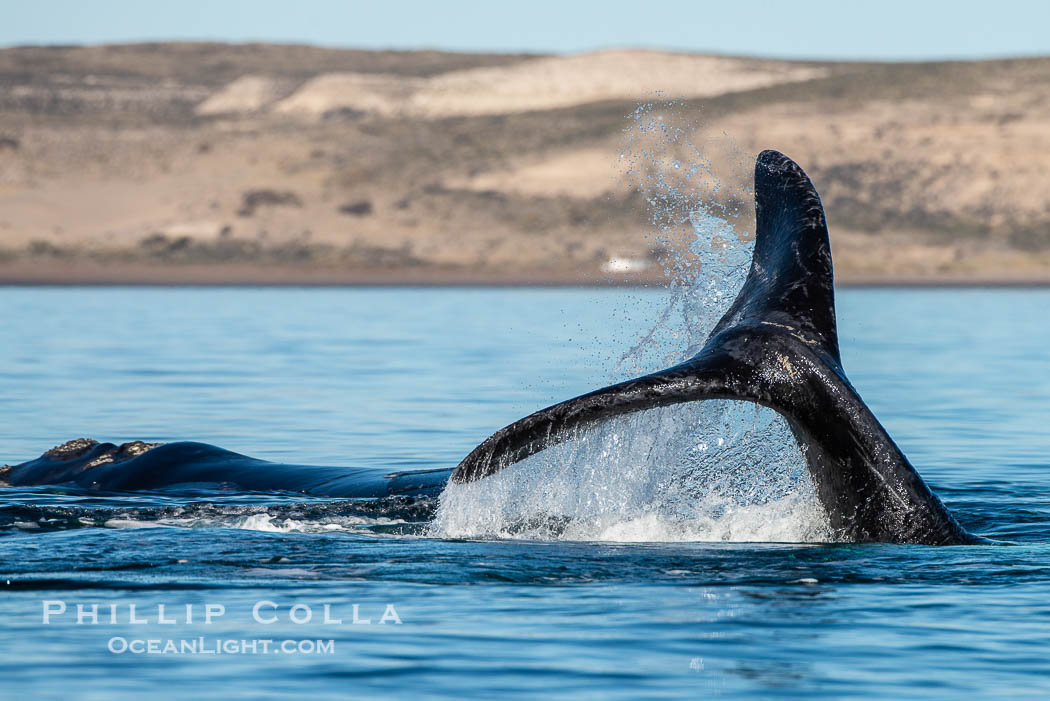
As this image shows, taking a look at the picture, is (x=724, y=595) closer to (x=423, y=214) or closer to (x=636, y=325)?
(x=636, y=325)

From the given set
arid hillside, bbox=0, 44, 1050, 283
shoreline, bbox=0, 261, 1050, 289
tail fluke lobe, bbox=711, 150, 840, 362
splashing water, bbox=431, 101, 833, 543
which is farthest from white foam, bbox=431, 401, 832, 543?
shoreline, bbox=0, 261, 1050, 289

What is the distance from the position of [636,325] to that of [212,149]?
2121 inches

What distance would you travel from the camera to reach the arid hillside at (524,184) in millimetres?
71375

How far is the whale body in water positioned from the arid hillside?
4383 centimetres

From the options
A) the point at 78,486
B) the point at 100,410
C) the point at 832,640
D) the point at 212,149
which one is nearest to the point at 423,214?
the point at 212,149

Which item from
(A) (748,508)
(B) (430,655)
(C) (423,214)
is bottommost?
(B) (430,655)

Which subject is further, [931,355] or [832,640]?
[931,355]

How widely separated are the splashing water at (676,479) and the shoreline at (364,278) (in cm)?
5048

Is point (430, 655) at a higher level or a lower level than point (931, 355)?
lower

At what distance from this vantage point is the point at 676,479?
11320 millimetres

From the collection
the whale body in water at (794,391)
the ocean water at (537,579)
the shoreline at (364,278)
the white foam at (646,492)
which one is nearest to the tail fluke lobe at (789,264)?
the whale body in water at (794,391)

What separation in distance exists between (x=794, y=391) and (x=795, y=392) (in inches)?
0.4

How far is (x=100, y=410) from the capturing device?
795 inches

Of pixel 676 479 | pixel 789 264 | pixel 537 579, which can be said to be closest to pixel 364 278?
pixel 676 479
